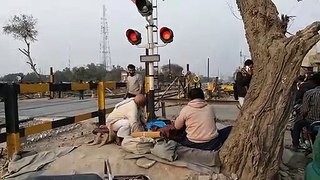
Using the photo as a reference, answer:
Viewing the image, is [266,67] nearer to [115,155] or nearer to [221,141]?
[221,141]

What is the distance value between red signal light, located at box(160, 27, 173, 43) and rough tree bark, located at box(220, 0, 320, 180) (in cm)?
417

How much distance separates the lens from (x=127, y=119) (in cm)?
702

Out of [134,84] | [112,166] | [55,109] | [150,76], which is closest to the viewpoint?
[112,166]

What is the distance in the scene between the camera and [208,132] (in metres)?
6.18

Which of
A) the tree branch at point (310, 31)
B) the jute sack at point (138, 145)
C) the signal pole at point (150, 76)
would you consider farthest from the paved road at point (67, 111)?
the tree branch at point (310, 31)

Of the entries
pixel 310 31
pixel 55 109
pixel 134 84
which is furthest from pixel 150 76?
pixel 55 109

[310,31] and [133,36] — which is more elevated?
[133,36]

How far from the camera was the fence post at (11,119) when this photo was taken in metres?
6.15

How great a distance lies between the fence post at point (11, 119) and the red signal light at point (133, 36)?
3919 millimetres

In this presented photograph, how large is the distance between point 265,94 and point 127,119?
2.52 m

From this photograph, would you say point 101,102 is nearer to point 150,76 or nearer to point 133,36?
point 150,76

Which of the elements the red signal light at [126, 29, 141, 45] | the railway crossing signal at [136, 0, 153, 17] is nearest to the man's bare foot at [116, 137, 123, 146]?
the red signal light at [126, 29, 141, 45]

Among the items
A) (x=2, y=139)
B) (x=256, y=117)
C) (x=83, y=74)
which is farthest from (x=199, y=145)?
(x=83, y=74)

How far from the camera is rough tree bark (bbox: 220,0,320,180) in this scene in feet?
16.9
